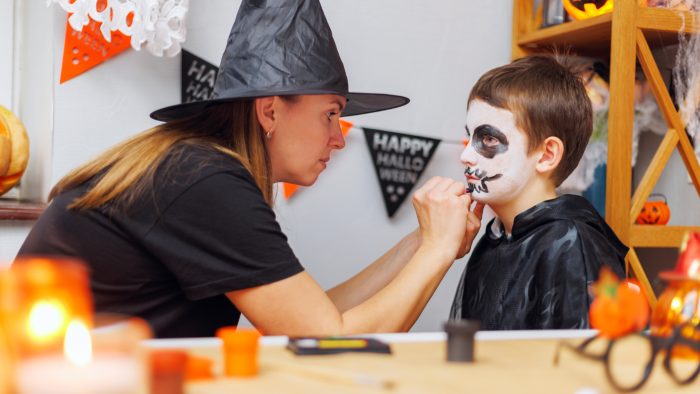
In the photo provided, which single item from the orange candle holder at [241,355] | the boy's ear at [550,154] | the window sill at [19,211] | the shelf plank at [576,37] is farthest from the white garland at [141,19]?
the orange candle holder at [241,355]

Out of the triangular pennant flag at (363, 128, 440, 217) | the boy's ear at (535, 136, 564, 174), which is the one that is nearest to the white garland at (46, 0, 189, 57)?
the triangular pennant flag at (363, 128, 440, 217)

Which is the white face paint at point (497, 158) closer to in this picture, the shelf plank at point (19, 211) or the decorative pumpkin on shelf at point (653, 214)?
the decorative pumpkin on shelf at point (653, 214)

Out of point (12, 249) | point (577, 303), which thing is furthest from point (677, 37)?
point (12, 249)

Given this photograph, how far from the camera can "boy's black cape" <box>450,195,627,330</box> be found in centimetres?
125

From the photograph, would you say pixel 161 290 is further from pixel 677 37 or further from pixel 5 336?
pixel 677 37

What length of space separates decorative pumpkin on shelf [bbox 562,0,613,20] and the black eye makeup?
1.86 feet

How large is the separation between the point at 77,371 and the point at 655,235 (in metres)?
1.49

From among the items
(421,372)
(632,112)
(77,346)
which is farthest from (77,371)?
(632,112)

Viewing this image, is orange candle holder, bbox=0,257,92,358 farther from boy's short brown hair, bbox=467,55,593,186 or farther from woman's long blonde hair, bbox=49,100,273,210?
boy's short brown hair, bbox=467,55,593,186

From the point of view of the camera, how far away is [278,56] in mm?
1208

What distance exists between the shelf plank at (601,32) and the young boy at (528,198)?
1.00 feet

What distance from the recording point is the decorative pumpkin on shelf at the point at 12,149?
156cm

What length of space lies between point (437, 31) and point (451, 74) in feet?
0.39

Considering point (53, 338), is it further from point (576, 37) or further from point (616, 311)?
point (576, 37)
